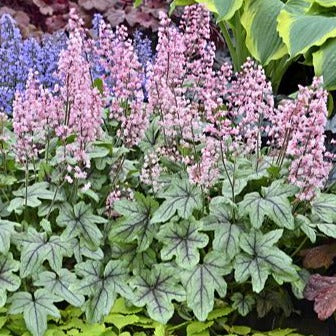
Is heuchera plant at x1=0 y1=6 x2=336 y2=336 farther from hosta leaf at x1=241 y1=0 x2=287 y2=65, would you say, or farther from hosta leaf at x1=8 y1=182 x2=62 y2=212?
hosta leaf at x1=241 y1=0 x2=287 y2=65

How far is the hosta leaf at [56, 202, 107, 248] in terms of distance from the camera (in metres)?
2.37

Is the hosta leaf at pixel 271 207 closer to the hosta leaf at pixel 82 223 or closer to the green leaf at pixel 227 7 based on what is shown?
the hosta leaf at pixel 82 223

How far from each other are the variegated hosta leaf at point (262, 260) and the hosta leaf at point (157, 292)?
0.63ft

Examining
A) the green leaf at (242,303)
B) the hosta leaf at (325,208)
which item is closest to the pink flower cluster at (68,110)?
the green leaf at (242,303)

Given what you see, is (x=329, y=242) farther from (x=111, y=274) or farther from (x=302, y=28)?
(x=302, y=28)

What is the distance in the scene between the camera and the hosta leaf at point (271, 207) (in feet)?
7.52

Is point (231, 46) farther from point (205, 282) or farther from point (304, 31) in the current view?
point (205, 282)

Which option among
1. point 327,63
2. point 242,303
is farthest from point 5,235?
point 327,63

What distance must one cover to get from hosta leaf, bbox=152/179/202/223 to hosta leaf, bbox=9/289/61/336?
1.27 ft

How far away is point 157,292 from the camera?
2.29m

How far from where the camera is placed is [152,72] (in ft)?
8.35

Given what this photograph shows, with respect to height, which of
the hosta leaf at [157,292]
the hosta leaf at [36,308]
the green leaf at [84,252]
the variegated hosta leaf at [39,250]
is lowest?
the hosta leaf at [36,308]

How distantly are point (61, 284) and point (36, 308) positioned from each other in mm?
113

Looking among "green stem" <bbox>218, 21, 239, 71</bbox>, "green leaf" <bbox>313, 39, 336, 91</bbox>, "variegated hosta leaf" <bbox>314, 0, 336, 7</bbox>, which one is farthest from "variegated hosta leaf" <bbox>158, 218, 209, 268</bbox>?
"green stem" <bbox>218, 21, 239, 71</bbox>
